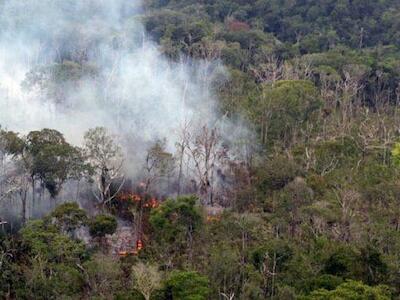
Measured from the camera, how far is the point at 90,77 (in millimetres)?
38000

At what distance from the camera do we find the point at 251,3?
6091cm

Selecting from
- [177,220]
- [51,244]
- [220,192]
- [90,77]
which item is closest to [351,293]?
[177,220]

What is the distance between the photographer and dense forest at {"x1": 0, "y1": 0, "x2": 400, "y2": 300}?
2047 cm

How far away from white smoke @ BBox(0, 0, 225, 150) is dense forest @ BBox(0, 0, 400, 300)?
267mm

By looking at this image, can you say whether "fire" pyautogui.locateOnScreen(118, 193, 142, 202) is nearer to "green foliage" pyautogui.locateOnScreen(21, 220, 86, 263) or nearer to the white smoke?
the white smoke

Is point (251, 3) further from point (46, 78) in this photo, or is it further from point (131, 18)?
point (46, 78)

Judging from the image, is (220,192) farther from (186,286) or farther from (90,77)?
(186,286)

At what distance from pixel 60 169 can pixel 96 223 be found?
3.53m

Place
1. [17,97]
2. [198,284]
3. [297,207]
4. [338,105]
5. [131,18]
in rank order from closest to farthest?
[198,284] < [297,207] < [17,97] < [338,105] < [131,18]

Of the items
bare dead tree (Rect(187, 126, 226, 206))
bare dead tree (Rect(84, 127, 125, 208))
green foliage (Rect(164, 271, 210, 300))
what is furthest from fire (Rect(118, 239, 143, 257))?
bare dead tree (Rect(187, 126, 226, 206))

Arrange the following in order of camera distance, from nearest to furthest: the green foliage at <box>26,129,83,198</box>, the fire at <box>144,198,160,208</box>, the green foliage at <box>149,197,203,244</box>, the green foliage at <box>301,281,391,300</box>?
the green foliage at <box>301,281,391,300</box>
the green foliage at <box>149,197,203,244</box>
the green foliage at <box>26,129,83,198</box>
the fire at <box>144,198,160,208</box>

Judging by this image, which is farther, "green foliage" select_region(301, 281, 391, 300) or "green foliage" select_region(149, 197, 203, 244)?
"green foliage" select_region(149, 197, 203, 244)

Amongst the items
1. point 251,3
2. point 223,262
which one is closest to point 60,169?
point 223,262

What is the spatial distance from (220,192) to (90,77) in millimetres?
11460
